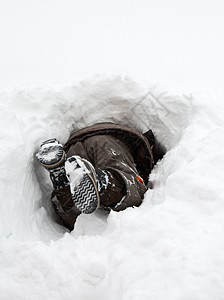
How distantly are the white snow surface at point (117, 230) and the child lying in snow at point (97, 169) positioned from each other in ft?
0.31

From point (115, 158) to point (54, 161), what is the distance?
36 centimetres

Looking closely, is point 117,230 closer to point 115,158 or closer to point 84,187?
point 84,187

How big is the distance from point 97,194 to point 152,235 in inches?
15.3

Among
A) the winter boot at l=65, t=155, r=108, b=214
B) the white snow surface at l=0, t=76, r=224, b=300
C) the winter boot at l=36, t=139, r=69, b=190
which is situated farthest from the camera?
the winter boot at l=36, t=139, r=69, b=190

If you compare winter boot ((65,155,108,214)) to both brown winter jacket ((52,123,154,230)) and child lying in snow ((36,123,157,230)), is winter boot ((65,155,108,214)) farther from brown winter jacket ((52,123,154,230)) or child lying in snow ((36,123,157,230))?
brown winter jacket ((52,123,154,230))

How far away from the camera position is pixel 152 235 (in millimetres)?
965

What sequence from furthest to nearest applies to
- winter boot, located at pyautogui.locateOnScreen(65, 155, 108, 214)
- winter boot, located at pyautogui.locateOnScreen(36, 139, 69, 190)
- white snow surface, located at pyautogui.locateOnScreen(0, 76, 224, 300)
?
winter boot, located at pyautogui.locateOnScreen(36, 139, 69, 190) → winter boot, located at pyautogui.locateOnScreen(65, 155, 108, 214) → white snow surface, located at pyautogui.locateOnScreen(0, 76, 224, 300)

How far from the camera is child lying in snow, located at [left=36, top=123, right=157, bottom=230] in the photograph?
4.21 ft

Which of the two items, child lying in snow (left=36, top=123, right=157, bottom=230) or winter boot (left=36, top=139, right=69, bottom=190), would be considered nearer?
child lying in snow (left=36, top=123, right=157, bottom=230)

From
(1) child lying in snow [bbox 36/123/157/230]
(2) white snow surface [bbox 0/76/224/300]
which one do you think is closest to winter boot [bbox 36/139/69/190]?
(1) child lying in snow [bbox 36/123/157/230]

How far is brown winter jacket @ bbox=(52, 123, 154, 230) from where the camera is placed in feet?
4.57

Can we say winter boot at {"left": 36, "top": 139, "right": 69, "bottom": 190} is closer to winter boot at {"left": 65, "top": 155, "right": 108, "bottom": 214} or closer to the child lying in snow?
the child lying in snow

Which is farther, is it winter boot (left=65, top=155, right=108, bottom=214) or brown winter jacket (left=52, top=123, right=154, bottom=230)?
brown winter jacket (left=52, top=123, right=154, bottom=230)

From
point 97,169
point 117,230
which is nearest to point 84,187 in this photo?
point 97,169
